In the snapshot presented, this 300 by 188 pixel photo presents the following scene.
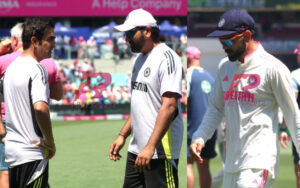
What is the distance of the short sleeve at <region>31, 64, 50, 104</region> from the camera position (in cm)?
415

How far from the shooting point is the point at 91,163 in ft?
35.3

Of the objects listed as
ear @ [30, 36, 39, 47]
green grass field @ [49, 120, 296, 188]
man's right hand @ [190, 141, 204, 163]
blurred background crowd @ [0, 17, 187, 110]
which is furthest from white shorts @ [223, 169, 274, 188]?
blurred background crowd @ [0, 17, 187, 110]

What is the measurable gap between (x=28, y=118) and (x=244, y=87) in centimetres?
156

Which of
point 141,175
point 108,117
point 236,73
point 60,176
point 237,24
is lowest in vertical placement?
point 108,117

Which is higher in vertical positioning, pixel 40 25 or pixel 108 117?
pixel 40 25

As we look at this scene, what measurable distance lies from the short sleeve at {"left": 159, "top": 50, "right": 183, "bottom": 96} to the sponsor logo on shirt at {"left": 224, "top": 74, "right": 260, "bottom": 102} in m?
0.39

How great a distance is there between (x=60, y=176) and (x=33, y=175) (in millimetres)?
5216

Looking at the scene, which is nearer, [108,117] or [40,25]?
[40,25]

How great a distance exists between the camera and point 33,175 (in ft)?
13.9

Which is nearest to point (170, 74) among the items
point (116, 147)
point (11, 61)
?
point (116, 147)

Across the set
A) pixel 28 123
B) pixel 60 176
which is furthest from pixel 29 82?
pixel 60 176

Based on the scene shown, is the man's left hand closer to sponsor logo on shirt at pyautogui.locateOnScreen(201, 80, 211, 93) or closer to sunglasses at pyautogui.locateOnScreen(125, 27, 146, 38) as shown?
sunglasses at pyautogui.locateOnScreen(125, 27, 146, 38)

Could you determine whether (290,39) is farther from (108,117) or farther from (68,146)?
(68,146)

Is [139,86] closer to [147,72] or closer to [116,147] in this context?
[147,72]
